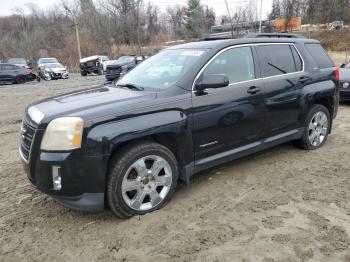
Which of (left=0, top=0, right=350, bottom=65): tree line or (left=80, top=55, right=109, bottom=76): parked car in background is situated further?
(left=0, top=0, right=350, bottom=65): tree line

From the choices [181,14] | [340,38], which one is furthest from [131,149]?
[181,14]

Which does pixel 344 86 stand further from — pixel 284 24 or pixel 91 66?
pixel 284 24

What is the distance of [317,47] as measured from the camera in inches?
224

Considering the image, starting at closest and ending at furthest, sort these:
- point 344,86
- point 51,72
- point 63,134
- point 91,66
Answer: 1. point 63,134
2. point 344,86
3. point 51,72
4. point 91,66

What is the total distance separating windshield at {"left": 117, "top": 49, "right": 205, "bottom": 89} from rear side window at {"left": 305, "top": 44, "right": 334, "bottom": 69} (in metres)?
2.22

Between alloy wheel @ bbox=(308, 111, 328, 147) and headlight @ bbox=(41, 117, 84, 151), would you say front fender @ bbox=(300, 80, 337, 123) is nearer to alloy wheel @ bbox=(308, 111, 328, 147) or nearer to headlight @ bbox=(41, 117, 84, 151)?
alloy wheel @ bbox=(308, 111, 328, 147)

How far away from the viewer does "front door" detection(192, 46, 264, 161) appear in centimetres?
397

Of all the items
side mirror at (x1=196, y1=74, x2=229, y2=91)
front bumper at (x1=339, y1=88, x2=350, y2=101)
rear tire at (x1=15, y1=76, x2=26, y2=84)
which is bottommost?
rear tire at (x1=15, y1=76, x2=26, y2=84)

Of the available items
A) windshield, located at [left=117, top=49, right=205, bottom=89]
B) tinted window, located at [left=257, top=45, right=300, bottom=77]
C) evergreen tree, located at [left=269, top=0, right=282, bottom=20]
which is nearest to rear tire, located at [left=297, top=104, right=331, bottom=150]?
tinted window, located at [left=257, top=45, right=300, bottom=77]

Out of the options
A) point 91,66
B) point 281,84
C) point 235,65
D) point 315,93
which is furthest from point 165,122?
point 91,66

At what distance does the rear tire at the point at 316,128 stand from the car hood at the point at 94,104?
2.79 m

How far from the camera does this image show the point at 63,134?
128 inches

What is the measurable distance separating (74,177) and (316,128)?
3950 mm

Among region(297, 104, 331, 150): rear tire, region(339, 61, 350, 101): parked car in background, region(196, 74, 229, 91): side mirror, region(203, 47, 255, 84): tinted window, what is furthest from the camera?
region(339, 61, 350, 101): parked car in background
